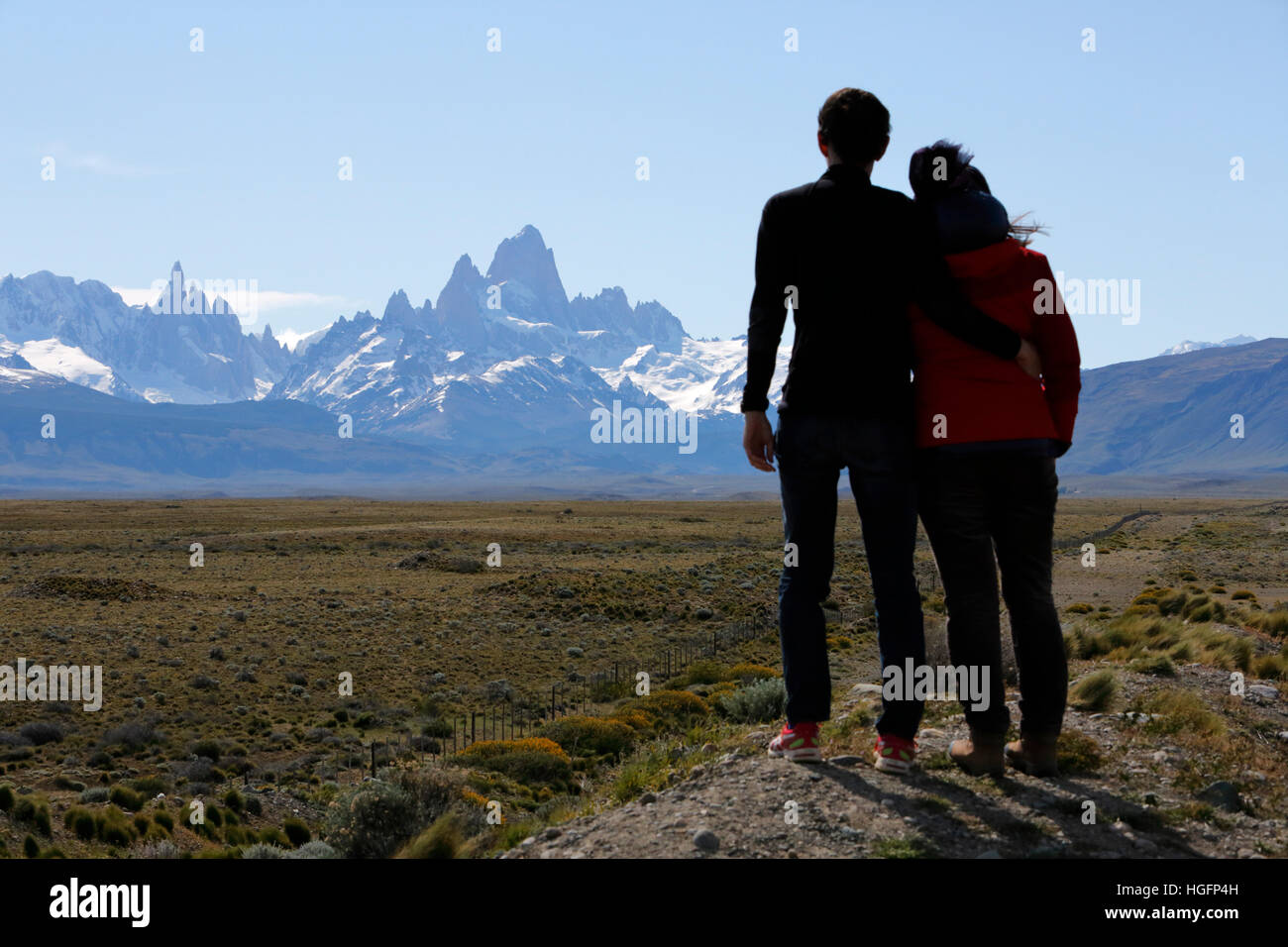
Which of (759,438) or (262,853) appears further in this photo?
(262,853)

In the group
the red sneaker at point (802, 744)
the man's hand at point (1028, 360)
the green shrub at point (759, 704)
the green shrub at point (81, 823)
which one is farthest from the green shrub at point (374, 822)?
the green shrub at point (81, 823)

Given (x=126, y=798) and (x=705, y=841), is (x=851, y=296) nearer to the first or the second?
(x=705, y=841)

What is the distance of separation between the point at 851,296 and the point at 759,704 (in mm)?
6506

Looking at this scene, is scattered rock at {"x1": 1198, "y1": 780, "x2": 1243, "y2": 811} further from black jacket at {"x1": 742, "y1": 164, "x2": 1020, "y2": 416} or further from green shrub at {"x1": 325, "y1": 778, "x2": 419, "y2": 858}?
green shrub at {"x1": 325, "y1": 778, "x2": 419, "y2": 858}

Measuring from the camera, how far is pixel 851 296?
17.6 feet

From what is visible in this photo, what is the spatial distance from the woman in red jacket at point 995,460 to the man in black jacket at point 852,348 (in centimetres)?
13

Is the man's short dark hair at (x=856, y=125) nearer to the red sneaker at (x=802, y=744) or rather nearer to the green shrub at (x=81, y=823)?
the red sneaker at (x=802, y=744)

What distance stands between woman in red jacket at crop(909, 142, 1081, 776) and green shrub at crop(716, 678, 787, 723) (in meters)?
5.31

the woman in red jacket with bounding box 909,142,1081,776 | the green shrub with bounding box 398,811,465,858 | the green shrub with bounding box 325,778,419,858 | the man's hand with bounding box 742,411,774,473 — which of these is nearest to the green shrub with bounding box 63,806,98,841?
the green shrub with bounding box 325,778,419,858

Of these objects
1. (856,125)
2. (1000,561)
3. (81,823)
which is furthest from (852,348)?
(81,823)

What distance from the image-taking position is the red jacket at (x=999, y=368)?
5.34 m
